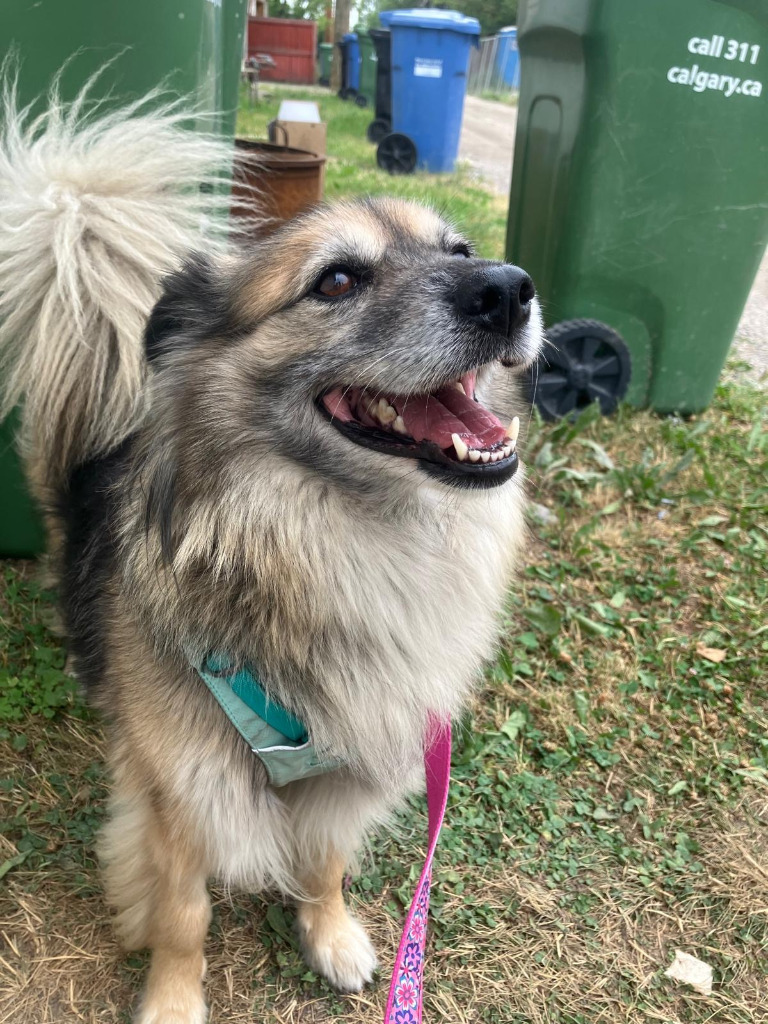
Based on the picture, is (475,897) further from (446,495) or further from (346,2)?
(346,2)

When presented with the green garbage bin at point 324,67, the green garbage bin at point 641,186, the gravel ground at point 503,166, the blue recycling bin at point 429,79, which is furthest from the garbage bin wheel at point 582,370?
the green garbage bin at point 324,67

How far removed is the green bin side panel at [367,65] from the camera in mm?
15758

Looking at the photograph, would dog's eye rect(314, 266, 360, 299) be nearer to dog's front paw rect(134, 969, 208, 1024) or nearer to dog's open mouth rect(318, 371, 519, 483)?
dog's open mouth rect(318, 371, 519, 483)

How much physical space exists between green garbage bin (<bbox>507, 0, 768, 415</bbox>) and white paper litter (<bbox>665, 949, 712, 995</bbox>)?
2.50m

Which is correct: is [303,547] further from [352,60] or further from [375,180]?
[352,60]

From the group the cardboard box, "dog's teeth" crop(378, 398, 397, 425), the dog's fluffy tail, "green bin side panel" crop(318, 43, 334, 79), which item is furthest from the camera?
"green bin side panel" crop(318, 43, 334, 79)

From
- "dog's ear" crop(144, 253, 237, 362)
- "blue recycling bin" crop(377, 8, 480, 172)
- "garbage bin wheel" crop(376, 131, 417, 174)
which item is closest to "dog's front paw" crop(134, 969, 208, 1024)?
"dog's ear" crop(144, 253, 237, 362)

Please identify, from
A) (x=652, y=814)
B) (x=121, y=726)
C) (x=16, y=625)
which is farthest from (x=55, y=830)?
(x=652, y=814)

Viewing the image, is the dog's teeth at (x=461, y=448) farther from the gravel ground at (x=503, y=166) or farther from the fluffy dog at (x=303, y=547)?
the gravel ground at (x=503, y=166)

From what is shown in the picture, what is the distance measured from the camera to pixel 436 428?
1.51m

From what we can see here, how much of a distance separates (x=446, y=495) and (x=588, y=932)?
1.22m

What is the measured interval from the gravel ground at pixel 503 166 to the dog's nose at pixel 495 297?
392 cm

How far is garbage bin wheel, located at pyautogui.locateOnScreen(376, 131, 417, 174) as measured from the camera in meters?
9.72

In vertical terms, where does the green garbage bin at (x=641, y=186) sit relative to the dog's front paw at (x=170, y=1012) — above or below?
Result: above
